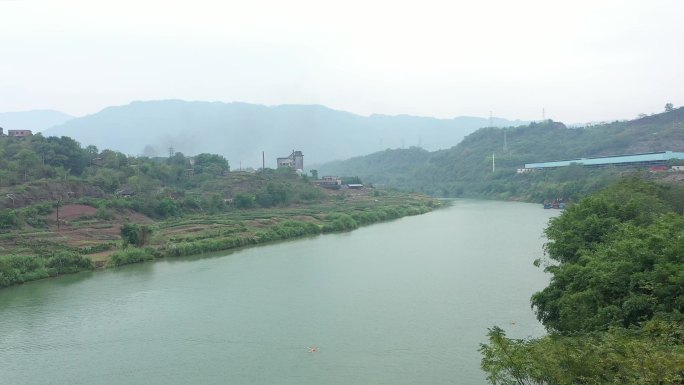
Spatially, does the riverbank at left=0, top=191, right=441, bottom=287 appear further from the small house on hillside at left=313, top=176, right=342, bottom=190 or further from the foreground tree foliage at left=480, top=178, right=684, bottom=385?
the foreground tree foliage at left=480, top=178, right=684, bottom=385

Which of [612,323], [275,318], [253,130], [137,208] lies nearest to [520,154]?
[137,208]

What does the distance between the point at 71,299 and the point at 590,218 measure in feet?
38.7

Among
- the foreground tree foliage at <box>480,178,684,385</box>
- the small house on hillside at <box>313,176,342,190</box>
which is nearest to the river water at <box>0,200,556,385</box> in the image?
the foreground tree foliage at <box>480,178,684,385</box>

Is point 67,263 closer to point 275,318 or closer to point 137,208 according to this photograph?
point 275,318

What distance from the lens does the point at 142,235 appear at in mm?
19219

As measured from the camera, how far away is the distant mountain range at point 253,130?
144500mm

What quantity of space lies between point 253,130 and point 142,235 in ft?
463

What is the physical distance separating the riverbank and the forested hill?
17450mm

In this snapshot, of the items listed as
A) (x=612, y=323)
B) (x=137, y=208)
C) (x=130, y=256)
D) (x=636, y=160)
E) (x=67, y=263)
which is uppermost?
(x=636, y=160)

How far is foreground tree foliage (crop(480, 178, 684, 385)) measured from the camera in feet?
16.3

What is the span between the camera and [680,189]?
1581 centimetres

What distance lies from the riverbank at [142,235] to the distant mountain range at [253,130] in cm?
9781

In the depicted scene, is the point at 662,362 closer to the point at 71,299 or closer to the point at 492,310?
the point at 492,310

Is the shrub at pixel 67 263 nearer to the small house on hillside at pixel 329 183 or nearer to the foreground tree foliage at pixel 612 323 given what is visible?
the foreground tree foliage at pixel 612 323
